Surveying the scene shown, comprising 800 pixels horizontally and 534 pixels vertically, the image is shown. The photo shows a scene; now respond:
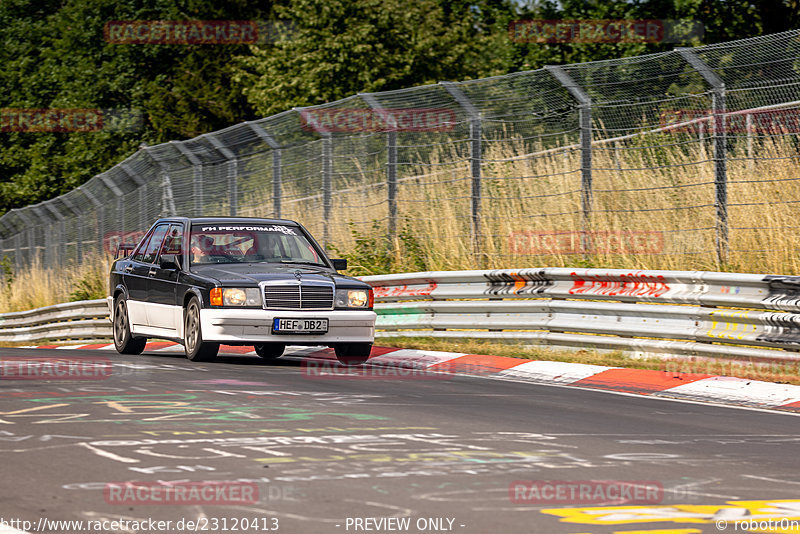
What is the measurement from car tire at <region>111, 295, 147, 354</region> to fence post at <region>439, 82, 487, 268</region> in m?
4.39

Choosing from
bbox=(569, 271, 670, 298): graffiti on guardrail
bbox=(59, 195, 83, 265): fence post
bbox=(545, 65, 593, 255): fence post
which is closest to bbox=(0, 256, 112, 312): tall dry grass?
bbox=(59, 195, 83, 265): fence post

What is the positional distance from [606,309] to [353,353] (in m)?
2.70

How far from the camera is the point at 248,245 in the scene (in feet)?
46.6

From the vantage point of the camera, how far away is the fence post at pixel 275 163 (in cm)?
1997

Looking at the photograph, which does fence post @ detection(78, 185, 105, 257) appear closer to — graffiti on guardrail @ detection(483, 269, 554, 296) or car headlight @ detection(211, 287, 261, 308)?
graffiti on guardrail @ detection(483, 269, 554, 296)

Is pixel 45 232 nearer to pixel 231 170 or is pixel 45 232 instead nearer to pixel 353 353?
pixel 231 170

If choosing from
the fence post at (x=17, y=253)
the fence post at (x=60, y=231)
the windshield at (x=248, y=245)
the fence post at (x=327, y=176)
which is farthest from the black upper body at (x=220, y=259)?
the fence post at (x=17, y=253)

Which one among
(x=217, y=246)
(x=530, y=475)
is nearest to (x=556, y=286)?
(x=217, y=246)

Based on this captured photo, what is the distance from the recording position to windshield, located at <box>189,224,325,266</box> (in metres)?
14.0

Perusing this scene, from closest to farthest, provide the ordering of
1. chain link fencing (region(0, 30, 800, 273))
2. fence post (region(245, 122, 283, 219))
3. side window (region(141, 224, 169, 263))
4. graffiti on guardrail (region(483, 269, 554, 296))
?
1. chain link fencing (region(0, 30, 800, 273))
2. graffiti on guardrail (region(483, 269, 554, 296))
3. side window (region(141, 224, 169, 263))
4. fence post (region(245, 122, 283, 219))

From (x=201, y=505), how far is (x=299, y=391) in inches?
174

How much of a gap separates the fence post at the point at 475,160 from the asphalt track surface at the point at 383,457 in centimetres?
565

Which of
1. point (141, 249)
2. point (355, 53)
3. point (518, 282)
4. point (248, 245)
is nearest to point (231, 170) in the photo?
point (141, 249)

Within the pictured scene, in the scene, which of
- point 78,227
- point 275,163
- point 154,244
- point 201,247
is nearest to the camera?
point 201,247
